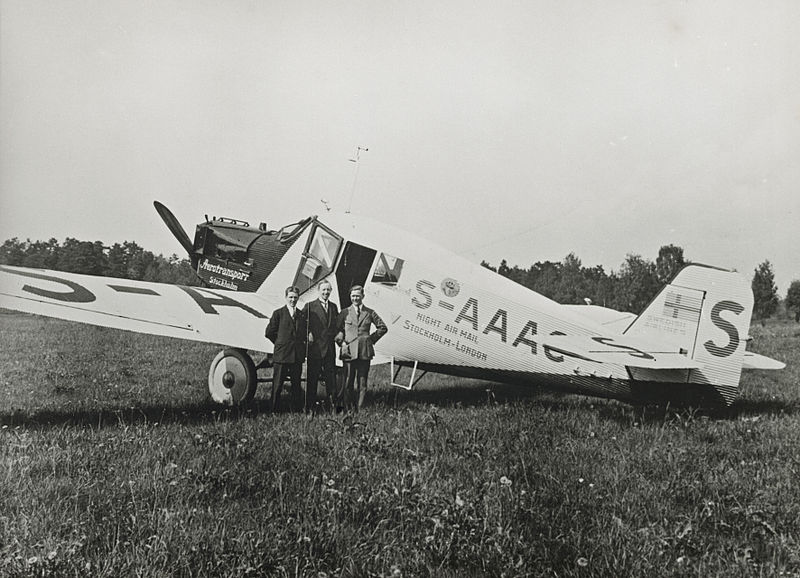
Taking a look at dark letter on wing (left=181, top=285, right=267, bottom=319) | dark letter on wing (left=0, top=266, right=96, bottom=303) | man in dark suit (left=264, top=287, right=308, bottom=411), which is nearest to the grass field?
man in dark suit (left=264, top=287, right=308, bottom=411)

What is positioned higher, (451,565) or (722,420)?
(722,420)

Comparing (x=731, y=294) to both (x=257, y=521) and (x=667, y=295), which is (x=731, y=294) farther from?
(x=257, y=521)

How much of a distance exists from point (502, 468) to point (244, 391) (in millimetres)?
3565

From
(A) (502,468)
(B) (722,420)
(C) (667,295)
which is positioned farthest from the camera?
(C) (667,295)

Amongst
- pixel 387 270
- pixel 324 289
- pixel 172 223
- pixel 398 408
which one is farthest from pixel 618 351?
pixel 172 223

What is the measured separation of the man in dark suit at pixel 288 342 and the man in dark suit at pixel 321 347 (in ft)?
0.30

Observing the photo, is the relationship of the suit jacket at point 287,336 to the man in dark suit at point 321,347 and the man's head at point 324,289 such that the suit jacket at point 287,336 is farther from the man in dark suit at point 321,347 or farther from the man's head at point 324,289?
the man's head at point 324,289

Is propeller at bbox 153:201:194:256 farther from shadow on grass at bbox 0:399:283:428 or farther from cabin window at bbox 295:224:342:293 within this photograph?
shadow on grass at bbox 0:399:283:428

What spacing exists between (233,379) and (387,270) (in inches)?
86.1

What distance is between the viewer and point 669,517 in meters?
3.15

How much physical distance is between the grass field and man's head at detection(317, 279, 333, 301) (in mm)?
1479

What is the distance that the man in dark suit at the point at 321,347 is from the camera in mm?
5852

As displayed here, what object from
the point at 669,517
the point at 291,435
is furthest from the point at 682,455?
the point at 291,435

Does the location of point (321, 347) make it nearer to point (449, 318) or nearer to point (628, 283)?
point (449, 318)
